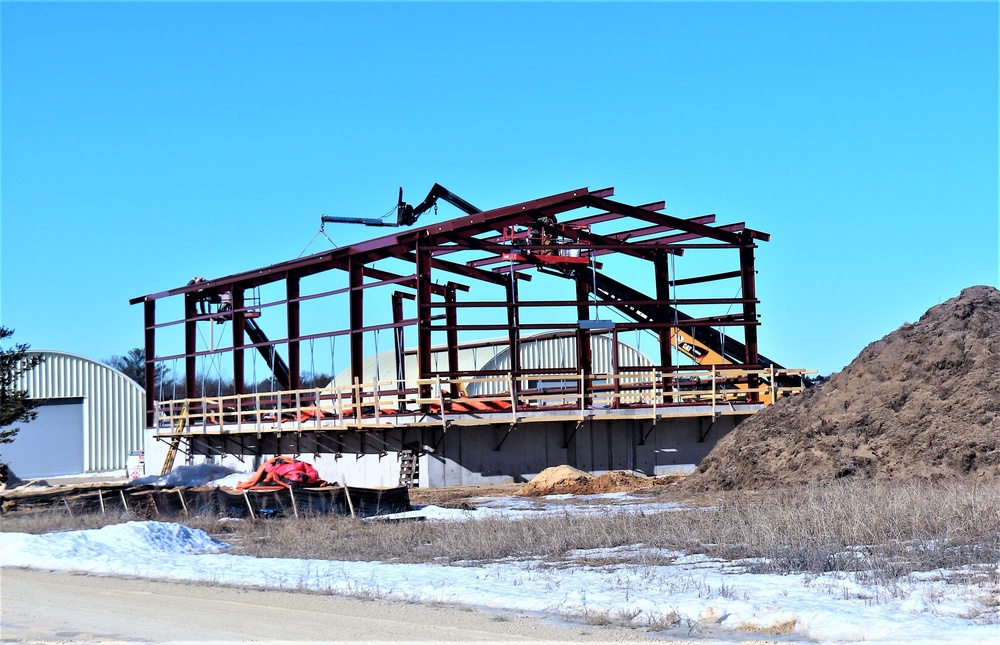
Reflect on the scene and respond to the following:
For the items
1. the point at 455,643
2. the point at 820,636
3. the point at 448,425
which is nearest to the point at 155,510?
the point at 448,425

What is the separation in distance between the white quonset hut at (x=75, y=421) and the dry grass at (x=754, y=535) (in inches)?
1547

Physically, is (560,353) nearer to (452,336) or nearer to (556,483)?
(452,336)

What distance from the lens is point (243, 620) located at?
11.1 metres

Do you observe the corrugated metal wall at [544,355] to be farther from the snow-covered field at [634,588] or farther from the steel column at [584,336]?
the snow-covered field at [634,588]

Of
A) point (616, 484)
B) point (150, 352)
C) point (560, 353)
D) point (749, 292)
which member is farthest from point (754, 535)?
point (560, 353)

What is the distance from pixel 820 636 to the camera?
376 inches

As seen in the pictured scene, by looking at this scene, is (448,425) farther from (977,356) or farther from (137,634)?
(137,634)

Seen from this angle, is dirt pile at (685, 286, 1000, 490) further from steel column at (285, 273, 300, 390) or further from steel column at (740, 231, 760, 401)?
steel column at (285, 273, 300, 390)

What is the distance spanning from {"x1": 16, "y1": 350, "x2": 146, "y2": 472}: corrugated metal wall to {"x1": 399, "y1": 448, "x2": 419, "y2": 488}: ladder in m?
31.7

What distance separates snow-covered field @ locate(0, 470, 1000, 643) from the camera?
9703 mm

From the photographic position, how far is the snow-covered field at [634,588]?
9703 mm

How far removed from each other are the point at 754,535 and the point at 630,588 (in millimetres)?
3206

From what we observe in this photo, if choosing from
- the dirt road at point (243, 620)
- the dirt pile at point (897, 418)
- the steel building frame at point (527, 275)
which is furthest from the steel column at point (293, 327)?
the dirt road at point (243, 620)

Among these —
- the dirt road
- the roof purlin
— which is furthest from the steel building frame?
the dirt road
